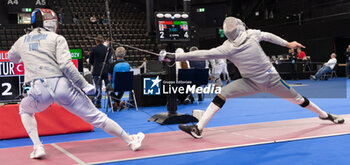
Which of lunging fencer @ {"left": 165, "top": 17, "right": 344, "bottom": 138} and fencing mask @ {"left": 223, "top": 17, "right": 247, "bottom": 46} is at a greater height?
fencing mask @ {"left": 223, "top": 17, "right": 247, "bottom": 46}

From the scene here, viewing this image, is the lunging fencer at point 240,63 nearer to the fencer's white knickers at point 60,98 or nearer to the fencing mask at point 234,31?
the fencing mask at point 234,31

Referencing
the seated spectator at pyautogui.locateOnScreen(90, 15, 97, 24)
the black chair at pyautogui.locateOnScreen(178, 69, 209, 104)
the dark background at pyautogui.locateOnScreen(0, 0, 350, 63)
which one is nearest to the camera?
the black chair at pyautogui.locateOnScreen(178, 69, 209, 104)

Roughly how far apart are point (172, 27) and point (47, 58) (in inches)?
87.2

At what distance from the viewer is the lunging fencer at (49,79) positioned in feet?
9.66

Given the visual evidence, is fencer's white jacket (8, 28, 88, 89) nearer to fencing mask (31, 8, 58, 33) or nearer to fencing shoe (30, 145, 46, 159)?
fencing mask (31, 8, 58, 33)

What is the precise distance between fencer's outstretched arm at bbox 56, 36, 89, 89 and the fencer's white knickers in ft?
0.29

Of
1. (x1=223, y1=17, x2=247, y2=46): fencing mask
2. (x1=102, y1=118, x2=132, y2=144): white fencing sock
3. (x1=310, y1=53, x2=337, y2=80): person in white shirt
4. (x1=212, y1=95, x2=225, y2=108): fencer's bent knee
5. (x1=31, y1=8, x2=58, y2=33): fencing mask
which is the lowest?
(x1=310, y1=53, x2=337, y2=80): person in white shirt

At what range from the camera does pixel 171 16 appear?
16.0 ft

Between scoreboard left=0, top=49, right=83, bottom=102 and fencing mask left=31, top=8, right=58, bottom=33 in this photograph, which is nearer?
fencing mask left=31, top=8, right=58, bottom=33

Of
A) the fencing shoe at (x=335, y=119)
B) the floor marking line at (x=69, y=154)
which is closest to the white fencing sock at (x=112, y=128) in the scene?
the floor marking line at (x=69, y=154)

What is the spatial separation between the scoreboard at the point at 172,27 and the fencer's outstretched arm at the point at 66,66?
6.34 ft

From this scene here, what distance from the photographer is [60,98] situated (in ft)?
9.69

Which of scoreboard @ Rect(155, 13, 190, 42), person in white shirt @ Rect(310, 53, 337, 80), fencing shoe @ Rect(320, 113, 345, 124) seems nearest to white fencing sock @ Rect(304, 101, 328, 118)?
fencing shoe @ Rect(320, 113, 345, 124)

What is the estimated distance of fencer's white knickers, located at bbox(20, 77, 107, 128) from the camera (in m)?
2.94
